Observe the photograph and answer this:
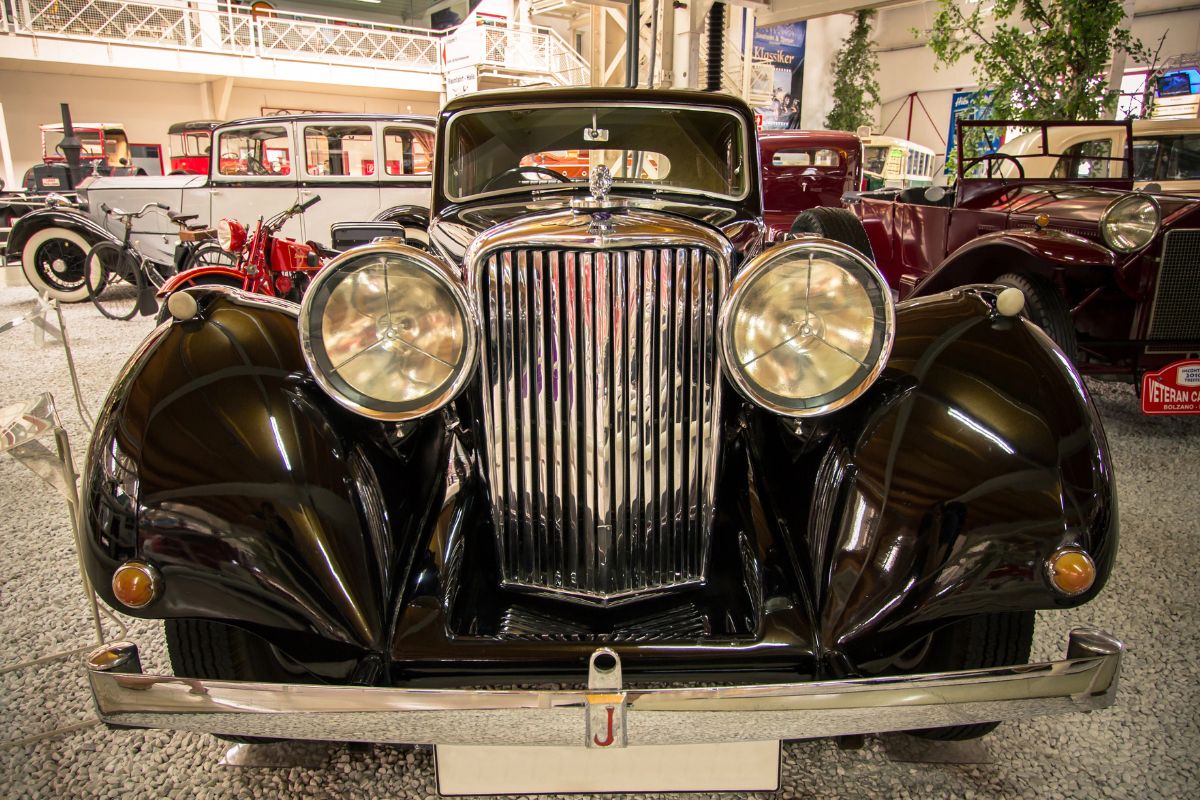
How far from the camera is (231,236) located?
6270mm

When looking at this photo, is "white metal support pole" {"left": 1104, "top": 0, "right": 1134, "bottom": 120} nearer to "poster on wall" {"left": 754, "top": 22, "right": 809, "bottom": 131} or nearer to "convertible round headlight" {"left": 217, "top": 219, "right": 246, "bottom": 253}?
"poster on wall" {"left": 754, "top": 22, "right": 809, "bottom": 131}

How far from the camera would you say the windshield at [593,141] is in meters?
2.46

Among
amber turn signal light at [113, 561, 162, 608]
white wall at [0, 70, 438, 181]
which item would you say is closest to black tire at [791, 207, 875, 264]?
amber turn signal light at [113, 561, 162, 608]

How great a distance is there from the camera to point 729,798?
5.47 ft

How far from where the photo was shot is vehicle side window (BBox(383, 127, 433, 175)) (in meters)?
7.74

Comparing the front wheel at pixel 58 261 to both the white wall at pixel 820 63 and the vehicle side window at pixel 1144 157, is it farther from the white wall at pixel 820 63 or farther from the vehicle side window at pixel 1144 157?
the white wall at pixel 820 63

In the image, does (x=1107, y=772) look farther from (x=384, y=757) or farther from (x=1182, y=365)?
(x=1182, y=365)

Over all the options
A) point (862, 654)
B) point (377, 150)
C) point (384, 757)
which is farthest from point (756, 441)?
point (377, 150)

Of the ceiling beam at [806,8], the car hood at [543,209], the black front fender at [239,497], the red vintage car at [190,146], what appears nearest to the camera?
the black front fender at [239,497]

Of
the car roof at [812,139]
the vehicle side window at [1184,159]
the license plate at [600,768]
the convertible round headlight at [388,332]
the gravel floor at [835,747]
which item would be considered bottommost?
the gravel floor at [835,747]

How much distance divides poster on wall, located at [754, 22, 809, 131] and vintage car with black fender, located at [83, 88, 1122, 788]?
1484cm

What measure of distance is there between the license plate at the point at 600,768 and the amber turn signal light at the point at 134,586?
1.83 ft

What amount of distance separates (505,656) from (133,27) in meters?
17.6

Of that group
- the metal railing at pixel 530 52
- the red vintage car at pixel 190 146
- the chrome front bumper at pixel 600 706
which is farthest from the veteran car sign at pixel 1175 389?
the metal railing at pixel 530 52
